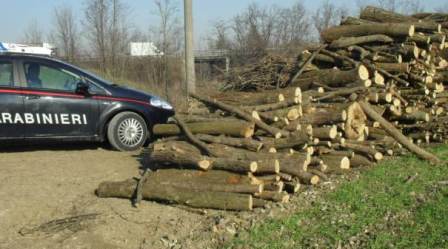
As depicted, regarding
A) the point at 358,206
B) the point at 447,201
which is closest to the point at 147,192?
the point at 358,206

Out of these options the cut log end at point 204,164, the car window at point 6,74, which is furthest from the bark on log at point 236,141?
the car window at point 6,74

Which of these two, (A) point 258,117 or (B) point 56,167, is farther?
(B) point 56,167

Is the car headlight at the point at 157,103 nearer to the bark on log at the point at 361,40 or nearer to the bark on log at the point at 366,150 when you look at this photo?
the bark on log at the point at 361,40

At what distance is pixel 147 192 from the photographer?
7133mm

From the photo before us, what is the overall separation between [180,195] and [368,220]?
83.3 inches

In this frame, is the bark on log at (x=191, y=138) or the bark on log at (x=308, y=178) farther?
the bark on log at (x=191, y=138)

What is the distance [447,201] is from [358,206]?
971mm

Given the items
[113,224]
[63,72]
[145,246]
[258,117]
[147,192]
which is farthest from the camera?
[63,72]

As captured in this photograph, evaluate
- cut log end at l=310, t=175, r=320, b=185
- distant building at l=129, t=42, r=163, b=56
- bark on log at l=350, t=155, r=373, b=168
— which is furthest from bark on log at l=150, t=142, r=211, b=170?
distant building at l=129, t=42, r=163, b=56

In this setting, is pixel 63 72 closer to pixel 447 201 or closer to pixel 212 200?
pixel 212 200

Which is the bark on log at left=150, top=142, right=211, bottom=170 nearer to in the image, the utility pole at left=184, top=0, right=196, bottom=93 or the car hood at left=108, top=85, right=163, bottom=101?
the car hood at left=108, top=85, right=163, bottom=101

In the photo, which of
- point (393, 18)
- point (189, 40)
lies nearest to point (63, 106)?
point (393, 18)

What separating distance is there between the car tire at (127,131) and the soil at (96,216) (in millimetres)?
1423

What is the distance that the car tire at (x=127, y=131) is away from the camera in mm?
10281
